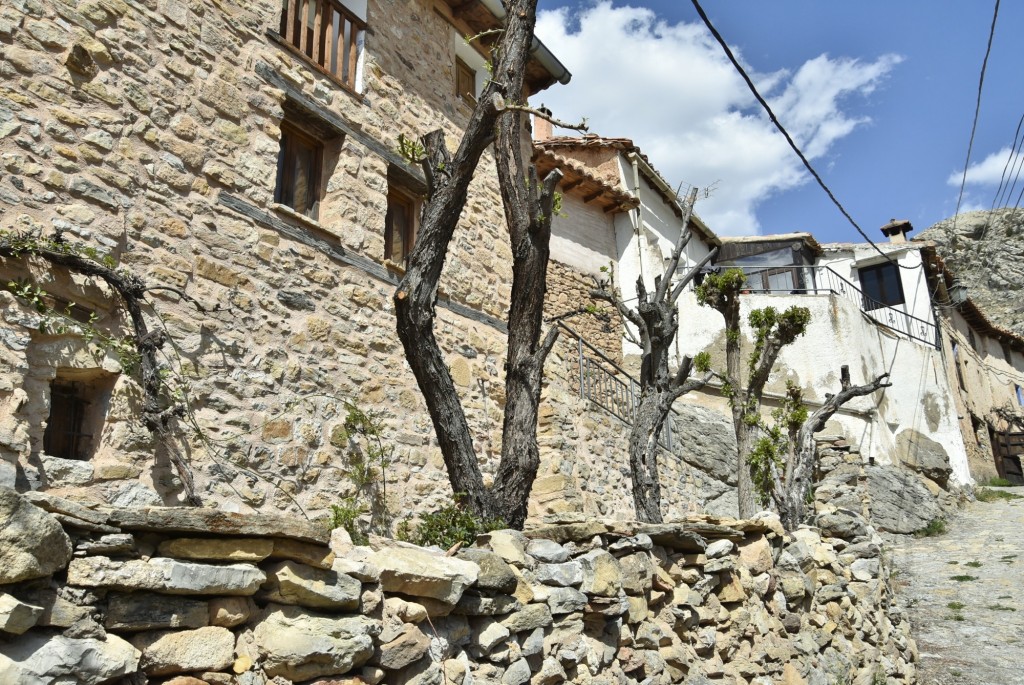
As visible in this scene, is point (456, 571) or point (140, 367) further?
point (140, 367)

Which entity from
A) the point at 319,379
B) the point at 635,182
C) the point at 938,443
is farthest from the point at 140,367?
the point at 938,443

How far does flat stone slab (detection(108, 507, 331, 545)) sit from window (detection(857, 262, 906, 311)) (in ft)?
72.7

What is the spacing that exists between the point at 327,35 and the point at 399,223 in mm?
1930

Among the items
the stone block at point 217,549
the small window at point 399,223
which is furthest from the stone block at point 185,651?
the small window at point 399,223

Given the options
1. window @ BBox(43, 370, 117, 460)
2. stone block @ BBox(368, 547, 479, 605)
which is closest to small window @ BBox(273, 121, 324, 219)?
window @ BBox(43, 370, 117, 460)

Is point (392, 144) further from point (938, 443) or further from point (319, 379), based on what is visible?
point (938, 443)

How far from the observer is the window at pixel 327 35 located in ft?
23.3

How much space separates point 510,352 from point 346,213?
107 inches

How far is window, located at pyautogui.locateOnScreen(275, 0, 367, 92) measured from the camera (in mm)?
7113

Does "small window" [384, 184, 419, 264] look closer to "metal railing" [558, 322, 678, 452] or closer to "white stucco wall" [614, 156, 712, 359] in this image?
"metal railing" [558, 322, 678, 452]

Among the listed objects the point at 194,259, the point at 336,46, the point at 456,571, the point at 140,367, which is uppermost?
the point at 336,46

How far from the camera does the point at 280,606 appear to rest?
288cm

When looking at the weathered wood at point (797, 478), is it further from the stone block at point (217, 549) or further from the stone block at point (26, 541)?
the stone block at point (26, 541)

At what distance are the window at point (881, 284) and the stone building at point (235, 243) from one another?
56.6 feet
